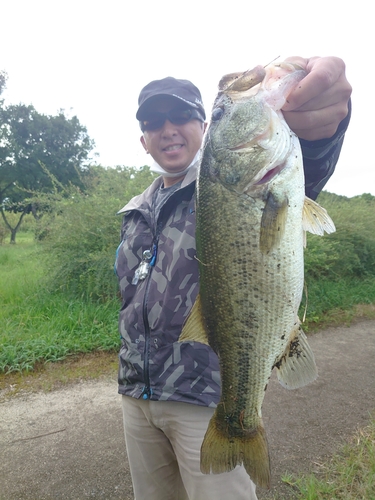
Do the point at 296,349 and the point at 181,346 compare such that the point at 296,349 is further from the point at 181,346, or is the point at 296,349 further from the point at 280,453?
the point at 280,453

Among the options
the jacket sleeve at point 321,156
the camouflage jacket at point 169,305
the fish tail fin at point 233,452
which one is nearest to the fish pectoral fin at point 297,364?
the fish tail fin at point 233,452

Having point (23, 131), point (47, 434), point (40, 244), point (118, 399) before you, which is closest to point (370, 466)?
point (118, 399)

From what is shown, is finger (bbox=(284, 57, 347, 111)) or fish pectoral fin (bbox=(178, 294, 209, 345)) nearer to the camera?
finger (bbox=(284, 57, 347, 111))

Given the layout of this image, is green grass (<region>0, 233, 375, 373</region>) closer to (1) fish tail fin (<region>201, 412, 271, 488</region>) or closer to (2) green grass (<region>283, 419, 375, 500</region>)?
(2) green grass (<region>283, 419, 375, 500</region>)

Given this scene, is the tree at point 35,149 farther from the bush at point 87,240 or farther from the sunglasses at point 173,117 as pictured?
the sunglasses at point 173,117

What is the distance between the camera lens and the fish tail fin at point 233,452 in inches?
63.6

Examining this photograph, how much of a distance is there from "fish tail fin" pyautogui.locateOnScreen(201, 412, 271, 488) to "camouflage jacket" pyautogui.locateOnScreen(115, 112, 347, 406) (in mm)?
227

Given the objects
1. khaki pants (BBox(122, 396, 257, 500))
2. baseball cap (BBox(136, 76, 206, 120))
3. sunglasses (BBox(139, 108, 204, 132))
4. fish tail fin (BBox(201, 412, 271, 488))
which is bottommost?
khaki pants (BBox(122, 396, 257, 500))

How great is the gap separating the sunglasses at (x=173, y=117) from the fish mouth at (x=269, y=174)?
0.95m

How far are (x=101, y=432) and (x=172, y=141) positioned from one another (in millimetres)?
2813

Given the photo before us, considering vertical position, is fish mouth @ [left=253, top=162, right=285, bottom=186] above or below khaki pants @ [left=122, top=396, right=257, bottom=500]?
above

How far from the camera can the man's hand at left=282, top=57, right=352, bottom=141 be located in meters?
1.49

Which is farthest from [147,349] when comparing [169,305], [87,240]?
[87,240]

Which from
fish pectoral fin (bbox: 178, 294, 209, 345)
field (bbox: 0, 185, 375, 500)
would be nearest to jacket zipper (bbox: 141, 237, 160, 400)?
fish pectoral fin (bbox: 178, 294, 209, 345)
